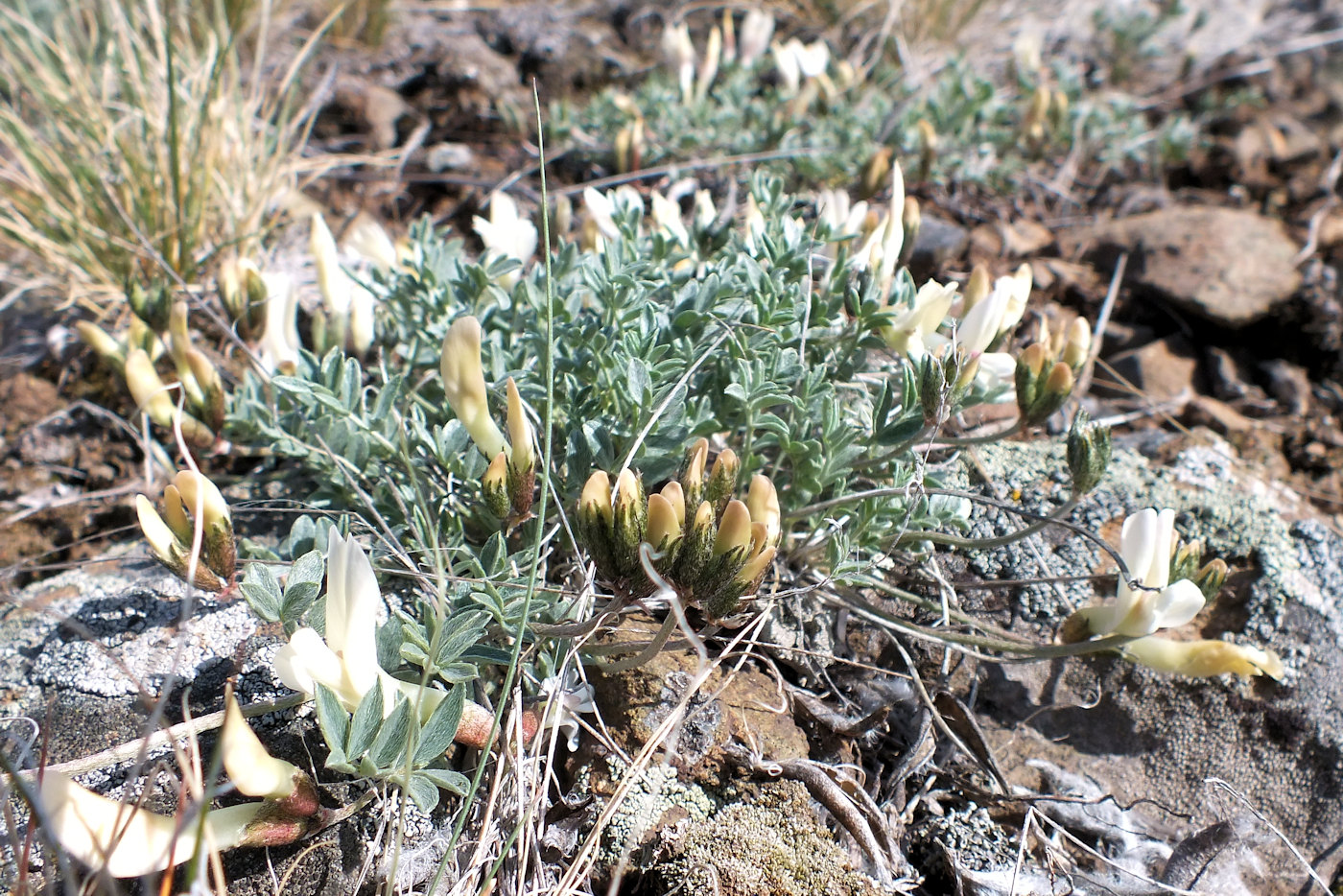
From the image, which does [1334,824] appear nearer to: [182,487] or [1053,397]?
[1053,397]

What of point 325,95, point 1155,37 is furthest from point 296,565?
point 1155,37

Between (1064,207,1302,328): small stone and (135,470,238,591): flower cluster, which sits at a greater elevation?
(1064,207,1302,328): small stone

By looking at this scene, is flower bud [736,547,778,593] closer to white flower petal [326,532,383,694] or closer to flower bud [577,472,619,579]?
flower bud [577,472,619,579]

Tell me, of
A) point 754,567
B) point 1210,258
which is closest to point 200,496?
point 754,567

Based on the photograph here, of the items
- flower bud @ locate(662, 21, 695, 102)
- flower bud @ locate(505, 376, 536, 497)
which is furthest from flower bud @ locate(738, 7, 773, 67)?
flower bud @ locate(505, 376, 536, 497)

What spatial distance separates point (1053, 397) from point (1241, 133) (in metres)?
2.89

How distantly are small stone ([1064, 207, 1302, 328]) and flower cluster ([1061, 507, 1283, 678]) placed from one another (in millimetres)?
1546

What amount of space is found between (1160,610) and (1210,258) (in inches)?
72.5

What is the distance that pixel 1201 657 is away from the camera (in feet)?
4.64

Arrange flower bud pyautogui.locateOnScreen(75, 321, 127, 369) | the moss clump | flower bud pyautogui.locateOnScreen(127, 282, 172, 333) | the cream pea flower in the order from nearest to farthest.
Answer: the moss clump, the cream pea flower, flower bud pyautogui.locateOnScreen(75, 321, 127, 369), flower bud pyautogui.locateOnScreen(127, 282, 172, 333)

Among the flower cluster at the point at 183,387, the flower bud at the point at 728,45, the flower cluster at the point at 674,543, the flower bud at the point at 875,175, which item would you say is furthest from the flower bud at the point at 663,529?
the flower bud at the point at 728,45

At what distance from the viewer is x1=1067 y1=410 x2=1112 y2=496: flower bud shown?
142 cm

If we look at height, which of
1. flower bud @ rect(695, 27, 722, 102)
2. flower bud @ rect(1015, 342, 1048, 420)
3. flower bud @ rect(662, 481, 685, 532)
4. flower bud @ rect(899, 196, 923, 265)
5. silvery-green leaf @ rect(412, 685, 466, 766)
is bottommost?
silvery-green leaf @ rect(412, 685, 466, 766)

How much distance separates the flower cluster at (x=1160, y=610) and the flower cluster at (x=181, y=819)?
1.22 m
